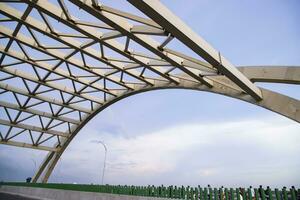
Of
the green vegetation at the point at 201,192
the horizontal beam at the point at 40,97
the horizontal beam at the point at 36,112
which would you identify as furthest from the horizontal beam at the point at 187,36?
the horizontal beam at the point at 36,112

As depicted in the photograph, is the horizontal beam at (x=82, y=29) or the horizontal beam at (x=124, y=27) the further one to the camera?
the horizontal beam at (x=82, y=29)

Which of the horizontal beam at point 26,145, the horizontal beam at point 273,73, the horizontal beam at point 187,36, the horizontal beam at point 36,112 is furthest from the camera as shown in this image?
the horizontal beam at point 26,145

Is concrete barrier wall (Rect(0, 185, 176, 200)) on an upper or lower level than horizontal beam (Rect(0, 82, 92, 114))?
lower

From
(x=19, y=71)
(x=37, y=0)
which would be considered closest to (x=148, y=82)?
(x=37, y=0)

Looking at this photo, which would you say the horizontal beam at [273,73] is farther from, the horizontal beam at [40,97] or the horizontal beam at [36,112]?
the horizontal beam at [36,112]

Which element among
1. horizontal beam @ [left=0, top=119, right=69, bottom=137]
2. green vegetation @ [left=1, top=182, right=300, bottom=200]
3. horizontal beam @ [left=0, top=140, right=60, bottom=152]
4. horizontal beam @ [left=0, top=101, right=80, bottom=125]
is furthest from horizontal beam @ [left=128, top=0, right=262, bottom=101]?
horizontal beam @ [left=0, top=140, right=60, bottom=152]

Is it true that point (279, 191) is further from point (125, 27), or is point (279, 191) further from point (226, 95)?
point (125, 27)

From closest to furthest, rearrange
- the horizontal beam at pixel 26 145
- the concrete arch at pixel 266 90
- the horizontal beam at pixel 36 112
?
the concrete arch at pixel 266 90 → the horizontal beam at pixel 36 112 → the horizontal beam at pixel 26 145

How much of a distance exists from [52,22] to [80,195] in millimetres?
12559

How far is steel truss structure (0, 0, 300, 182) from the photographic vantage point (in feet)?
34.8

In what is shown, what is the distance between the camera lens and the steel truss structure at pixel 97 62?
1060 centimetres

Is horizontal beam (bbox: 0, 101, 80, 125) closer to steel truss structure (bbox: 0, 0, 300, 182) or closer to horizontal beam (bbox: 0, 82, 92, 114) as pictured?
steel truss structure (bbox: 0, 0, 300, 182)

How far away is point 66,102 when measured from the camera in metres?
25.9

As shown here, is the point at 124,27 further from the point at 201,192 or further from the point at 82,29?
the point at 201,192
